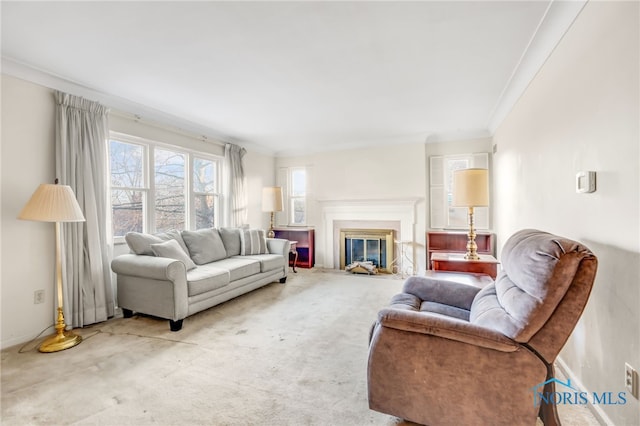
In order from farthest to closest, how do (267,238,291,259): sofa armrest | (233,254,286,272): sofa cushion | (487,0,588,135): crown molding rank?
(267,238,291,259): sofa armrest
(233,254,286,272): sofa cushion
(487,0,588,135): crown molding

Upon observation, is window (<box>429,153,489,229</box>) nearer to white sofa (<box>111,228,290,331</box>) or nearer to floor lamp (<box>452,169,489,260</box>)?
floor lamp (<box>452,169,489,260</box>)

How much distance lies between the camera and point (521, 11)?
6.03 feet

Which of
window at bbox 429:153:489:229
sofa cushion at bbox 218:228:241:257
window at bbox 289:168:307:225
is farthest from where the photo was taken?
window at bbox 289:168:307:225

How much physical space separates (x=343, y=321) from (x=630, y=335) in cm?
209

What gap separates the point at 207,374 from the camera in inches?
78.7

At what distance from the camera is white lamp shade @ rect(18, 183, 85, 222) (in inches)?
91.7

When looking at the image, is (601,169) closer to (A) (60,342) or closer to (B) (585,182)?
(B) (585,182)

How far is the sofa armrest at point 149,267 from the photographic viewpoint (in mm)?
2711

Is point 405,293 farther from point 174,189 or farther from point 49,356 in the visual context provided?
point 174,189

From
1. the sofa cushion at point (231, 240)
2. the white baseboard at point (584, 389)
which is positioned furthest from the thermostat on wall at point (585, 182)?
the sofa cushion at point (231, 240)

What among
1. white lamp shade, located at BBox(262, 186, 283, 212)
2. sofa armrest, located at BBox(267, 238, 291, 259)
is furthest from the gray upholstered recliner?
Result: white lamp shade, located at BBox(262, 186, 283, 212)

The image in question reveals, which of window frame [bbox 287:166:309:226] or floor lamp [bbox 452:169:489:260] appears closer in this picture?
floor lamp [bbox 452:169:489:260]

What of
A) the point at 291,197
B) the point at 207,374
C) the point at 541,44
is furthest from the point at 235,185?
the point at 541,44

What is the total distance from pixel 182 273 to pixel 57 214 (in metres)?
1.09
